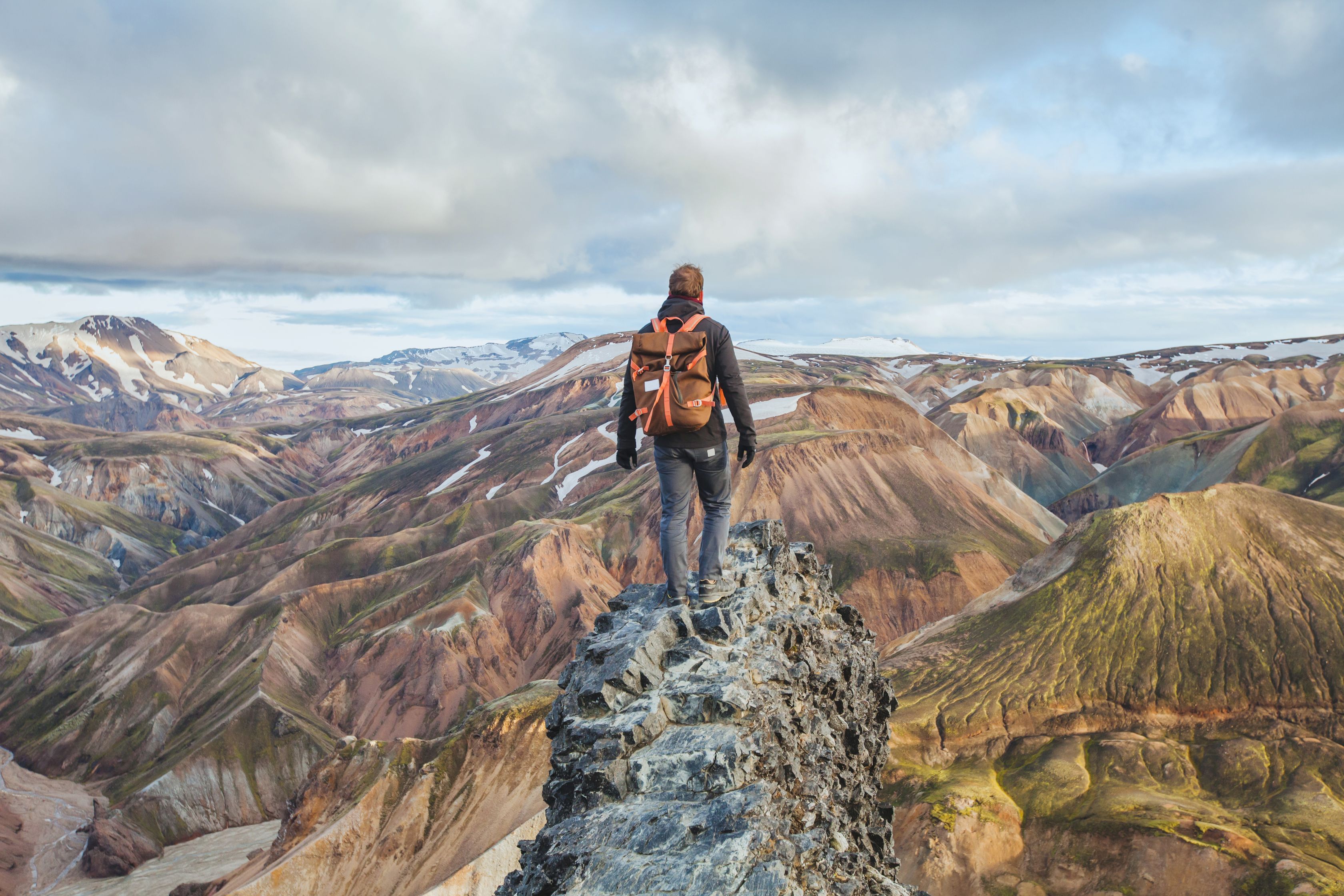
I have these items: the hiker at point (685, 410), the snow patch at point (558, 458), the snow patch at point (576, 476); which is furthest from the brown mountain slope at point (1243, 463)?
the hiker at point (685, 410)

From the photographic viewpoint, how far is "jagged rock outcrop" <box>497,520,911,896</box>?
20.2 ft

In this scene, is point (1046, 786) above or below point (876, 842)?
below

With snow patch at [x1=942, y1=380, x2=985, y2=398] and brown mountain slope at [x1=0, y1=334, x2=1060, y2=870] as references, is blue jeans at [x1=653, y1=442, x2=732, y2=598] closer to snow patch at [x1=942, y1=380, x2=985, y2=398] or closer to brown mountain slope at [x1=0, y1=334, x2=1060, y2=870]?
brown mountain slope at [x1=0, y1=334, x2=1060, y2=870]

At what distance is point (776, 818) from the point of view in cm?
669

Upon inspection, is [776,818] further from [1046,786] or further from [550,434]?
[550,434]

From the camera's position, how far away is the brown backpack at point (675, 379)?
289 inches

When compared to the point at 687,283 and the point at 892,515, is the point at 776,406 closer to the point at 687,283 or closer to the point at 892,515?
the point at 892,515

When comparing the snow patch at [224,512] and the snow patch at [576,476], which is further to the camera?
the snow patch at [224,512]

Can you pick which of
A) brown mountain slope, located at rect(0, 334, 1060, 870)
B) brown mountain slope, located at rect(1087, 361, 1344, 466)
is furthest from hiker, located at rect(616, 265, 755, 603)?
brown mountain slope, located at rect(1087, 361, 1344, 466)

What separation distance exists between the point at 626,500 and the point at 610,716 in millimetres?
79938

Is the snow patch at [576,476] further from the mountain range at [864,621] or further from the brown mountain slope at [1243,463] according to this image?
the brown mountain slope at [1243,463]

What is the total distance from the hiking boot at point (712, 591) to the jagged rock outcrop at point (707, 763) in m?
0.13

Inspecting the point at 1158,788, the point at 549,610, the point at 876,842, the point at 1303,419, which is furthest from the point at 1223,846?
the point at 1303,419

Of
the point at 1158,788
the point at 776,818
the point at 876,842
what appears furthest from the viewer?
the point at 1158,788
